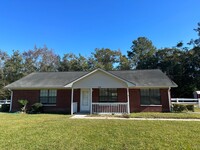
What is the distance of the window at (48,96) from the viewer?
1647 centimetres

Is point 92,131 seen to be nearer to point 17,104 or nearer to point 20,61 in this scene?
point 17,104

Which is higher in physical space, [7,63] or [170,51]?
[170,51]

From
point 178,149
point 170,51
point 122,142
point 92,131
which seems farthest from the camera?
point 170,51

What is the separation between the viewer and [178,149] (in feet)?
18.4

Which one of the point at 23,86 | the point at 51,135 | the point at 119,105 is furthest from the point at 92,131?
the point at 23,86

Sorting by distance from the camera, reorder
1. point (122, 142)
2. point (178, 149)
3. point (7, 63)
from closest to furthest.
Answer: point (178, 149)
point (122, 142)
point (7, 63)

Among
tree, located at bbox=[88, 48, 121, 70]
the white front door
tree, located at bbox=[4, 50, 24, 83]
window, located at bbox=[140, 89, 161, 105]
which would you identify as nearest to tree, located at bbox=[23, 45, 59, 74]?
tree, located at bbox=[4, 50, 24, 83]

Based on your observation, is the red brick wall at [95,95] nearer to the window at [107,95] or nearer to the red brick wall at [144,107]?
the window at [107,95]

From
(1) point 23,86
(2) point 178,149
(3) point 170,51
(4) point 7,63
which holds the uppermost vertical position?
(3) point 170,51

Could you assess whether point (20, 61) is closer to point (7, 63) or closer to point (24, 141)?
point (7, 63)

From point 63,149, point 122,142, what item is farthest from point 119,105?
point 63,149

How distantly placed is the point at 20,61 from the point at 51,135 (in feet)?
112

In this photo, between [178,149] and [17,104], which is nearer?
[178,149]

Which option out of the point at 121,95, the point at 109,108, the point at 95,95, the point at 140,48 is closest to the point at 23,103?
the point at 95,95
